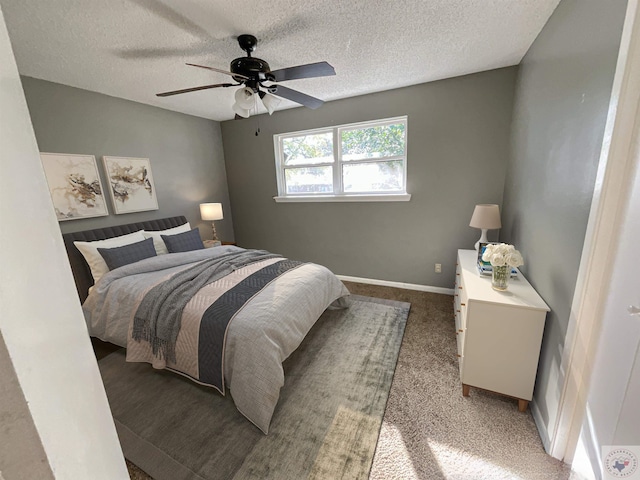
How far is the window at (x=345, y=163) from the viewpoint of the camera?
10.3 ft

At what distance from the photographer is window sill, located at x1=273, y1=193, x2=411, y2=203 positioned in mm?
3107

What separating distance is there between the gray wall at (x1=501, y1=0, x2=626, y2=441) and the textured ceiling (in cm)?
35

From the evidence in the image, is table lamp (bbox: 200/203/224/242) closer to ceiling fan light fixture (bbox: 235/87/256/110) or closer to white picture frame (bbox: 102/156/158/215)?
white picture frame (bbox: 102/156/158/215)

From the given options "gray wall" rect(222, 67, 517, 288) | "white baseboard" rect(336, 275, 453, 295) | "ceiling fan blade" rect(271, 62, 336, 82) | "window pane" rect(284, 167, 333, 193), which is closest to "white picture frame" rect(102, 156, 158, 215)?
"gray wall" rect(222, 67, 517, 288)

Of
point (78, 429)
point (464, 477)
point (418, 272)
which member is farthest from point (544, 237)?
point (78, 429)

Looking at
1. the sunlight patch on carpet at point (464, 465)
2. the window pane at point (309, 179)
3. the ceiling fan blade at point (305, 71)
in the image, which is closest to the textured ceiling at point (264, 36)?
the ceiling fan blade at point (305, 71)

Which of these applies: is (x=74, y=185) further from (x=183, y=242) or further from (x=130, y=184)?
(x=183, y=242)

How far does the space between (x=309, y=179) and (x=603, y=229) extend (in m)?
3.10

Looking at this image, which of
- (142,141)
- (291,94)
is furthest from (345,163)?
(142,141)

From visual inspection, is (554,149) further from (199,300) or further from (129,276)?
(129,276)

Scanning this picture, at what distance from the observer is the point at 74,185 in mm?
2547

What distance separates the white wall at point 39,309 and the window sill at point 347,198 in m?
3.03

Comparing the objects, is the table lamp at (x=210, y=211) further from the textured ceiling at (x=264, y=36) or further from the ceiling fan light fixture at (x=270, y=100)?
the ceiling fan light fixture at (x=270, y=100)

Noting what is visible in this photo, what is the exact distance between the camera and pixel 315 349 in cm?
220
